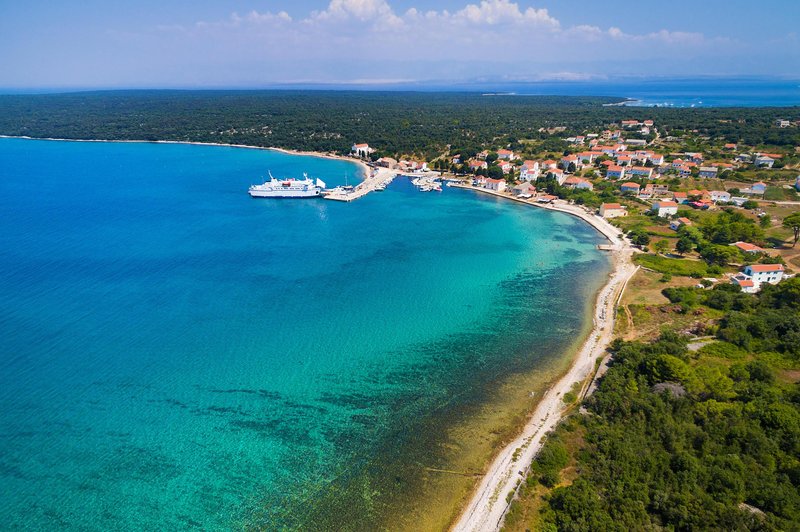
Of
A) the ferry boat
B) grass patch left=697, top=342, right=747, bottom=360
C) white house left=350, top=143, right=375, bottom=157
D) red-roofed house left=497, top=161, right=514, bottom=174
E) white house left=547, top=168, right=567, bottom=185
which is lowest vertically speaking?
grass patch left=697, top=342, right=747, bottom=360

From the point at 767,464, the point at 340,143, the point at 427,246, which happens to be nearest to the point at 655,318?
the point at 767,464

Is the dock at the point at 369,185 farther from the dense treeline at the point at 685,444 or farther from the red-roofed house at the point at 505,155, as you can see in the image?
the dense treeline at the point at 685,444

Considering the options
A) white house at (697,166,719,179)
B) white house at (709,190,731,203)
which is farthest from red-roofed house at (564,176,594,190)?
white house at (697,166,719,179)

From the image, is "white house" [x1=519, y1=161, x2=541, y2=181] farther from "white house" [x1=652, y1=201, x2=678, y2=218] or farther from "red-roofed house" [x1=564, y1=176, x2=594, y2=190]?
"white house" [x1=652, y1=201, x2=678, y2=218]

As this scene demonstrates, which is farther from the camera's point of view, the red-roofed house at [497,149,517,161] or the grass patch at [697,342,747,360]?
the red-roofed house at [497,149,517,161]

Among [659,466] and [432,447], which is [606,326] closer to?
[659,466]

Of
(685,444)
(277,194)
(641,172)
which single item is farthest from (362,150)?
(685,444)

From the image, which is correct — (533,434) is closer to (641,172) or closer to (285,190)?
(285,190)
